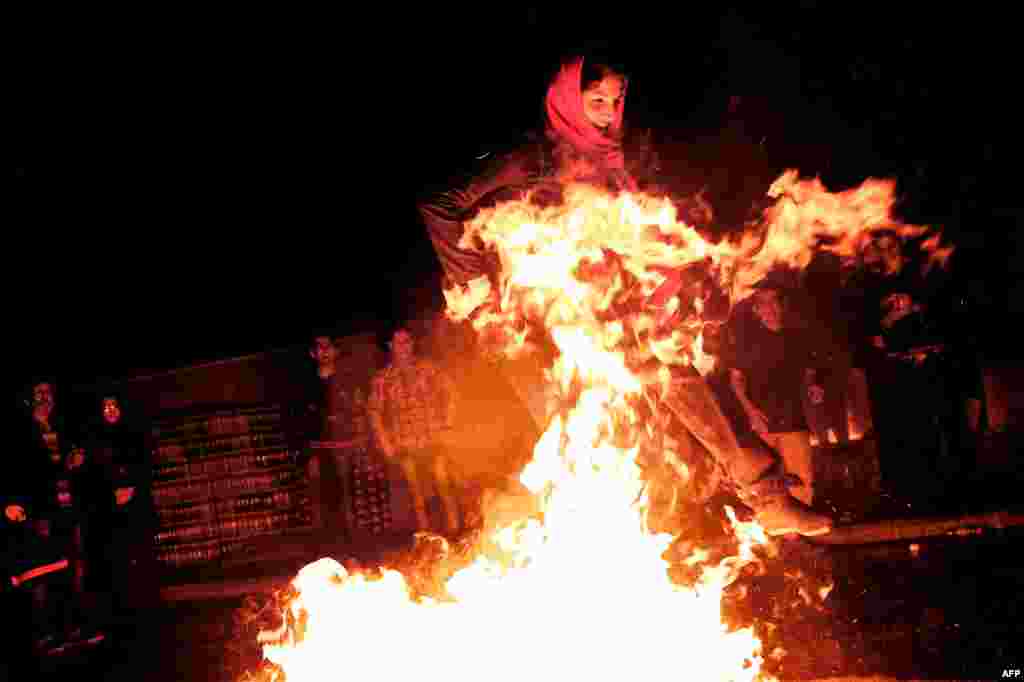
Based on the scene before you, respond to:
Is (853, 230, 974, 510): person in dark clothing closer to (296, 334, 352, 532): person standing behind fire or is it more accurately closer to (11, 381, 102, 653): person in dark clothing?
(296, 334, 352, 532): person standing behind fire

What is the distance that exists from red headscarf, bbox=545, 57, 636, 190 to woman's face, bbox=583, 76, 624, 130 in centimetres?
3

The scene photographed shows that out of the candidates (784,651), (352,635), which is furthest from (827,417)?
(352,635)

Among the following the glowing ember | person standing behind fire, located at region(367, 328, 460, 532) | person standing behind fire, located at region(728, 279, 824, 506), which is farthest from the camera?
person standing behind fire, located at region(367, 328, 460, 532)

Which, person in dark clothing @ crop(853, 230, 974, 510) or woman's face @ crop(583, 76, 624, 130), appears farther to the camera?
person in dark clothing @ crop(853, 230, 974, 510)

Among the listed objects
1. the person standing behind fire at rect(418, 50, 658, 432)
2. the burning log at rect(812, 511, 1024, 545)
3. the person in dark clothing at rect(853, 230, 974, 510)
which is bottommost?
the burning log at rect(812, 511, 1024, 545)

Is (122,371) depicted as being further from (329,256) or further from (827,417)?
(827,417)

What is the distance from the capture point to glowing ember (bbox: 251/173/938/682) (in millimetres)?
4895

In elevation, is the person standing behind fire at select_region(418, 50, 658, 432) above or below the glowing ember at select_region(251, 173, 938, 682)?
above

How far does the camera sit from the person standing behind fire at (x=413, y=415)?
8039mm

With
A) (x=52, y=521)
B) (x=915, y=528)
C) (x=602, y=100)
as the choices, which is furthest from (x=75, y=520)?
(x=915, y=528)

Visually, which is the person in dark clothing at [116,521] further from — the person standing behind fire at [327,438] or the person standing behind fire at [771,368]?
the person standing behind fire at [771,368]

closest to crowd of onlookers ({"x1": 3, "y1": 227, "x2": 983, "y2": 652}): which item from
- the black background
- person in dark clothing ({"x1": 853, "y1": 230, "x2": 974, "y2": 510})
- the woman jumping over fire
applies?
person in dark clothing ({"x1": 853, "y1": 230, "x2": 974, "y2": 510})

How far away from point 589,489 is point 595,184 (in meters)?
2.54

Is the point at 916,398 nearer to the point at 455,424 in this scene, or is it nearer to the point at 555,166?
the point at 555,166
